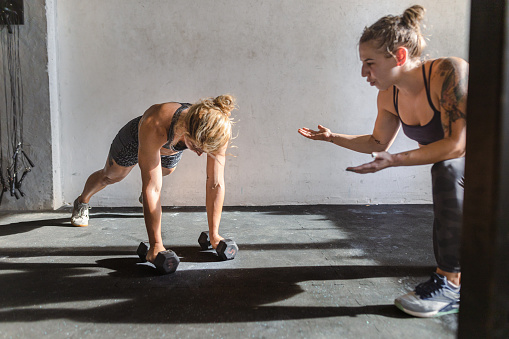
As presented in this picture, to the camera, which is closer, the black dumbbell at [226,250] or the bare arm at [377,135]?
the bare arm at [377,135]

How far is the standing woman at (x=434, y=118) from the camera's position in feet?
5.16

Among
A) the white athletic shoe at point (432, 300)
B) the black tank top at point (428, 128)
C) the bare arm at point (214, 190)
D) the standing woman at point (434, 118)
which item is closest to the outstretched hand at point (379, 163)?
the standing woman at point (434, 118)

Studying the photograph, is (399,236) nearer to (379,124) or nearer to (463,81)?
(379,124)

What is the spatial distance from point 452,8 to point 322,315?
3.74 m

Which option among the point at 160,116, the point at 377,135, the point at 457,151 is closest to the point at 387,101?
the point at 377,135

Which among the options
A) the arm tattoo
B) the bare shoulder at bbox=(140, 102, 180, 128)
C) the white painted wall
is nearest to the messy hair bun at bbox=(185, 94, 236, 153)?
the bare shoulder at bbox=(140, 102, 180, 128)

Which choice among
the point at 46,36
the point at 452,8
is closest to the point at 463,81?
the point at 452,8

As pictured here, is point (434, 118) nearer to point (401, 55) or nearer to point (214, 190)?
point (401, 55)

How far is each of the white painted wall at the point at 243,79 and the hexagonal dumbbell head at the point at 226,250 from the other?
173cm

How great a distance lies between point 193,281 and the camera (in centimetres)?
200

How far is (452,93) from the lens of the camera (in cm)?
159

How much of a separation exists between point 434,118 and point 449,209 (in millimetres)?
417

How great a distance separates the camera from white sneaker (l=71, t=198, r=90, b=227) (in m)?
3.12

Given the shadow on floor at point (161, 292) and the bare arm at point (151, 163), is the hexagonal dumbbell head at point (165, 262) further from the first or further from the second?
the bare arm at point (151, 163)
